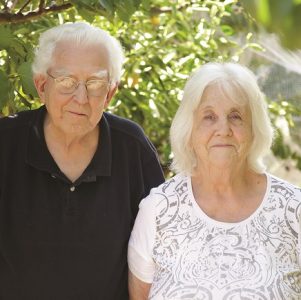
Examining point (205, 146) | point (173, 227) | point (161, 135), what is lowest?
point (161, 135)

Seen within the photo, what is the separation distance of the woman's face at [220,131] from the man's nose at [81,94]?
387mm

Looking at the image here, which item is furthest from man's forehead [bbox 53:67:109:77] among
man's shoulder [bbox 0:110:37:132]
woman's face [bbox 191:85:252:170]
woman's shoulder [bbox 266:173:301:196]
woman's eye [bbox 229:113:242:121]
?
woman's shoulder [bbox 266:173:301:196]

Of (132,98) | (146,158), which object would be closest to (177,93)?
(132,98)

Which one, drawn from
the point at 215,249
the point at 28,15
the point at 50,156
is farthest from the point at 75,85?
the point at 215,249

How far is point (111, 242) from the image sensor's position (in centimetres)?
213

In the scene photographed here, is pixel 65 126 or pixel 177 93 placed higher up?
pixel 65 126

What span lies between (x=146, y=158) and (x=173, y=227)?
30cm

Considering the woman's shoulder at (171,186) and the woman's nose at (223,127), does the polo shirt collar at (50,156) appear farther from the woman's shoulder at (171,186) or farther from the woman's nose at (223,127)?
the woman's nose at (223,127)

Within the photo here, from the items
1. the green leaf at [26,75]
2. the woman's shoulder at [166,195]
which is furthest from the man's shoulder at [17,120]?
the woman's shoulder at [166,195]

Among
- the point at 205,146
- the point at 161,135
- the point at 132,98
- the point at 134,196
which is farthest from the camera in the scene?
the point at 161,135

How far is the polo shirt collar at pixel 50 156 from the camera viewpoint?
215 centimetres

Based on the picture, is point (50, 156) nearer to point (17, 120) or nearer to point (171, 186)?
point (17, 120)

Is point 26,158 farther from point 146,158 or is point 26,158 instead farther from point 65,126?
point 146,158

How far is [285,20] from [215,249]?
1.87 meters
